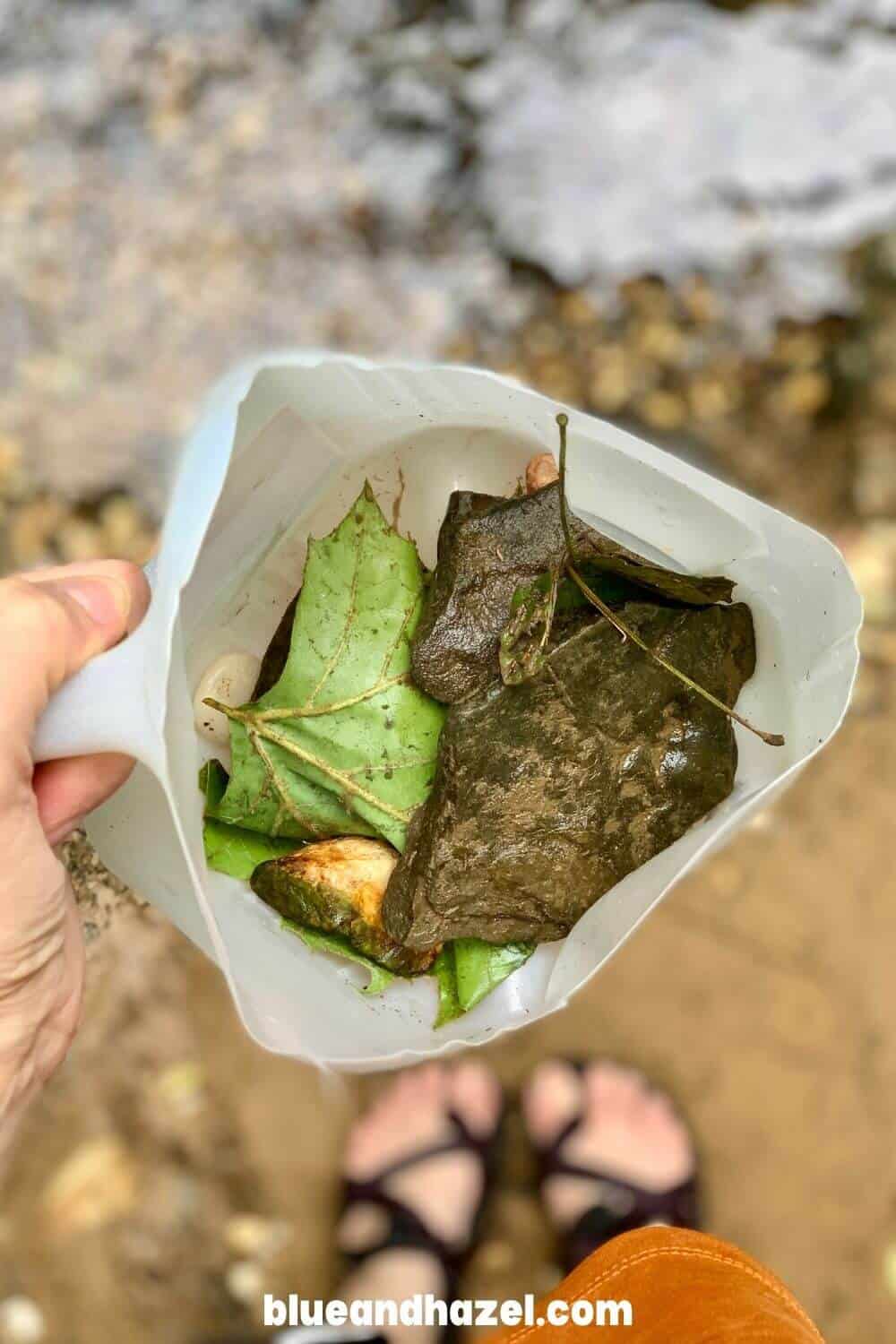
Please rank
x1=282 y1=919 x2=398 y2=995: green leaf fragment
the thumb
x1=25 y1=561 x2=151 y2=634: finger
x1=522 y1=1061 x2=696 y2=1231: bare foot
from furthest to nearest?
x1=522 y1=1061 x2=696 y2=1231: bare foot < x1=282 y1=919 x2=398 y2=995: green leaf fragment < x1=25 y1=561 x2=151 y2=634: finger < the thumb

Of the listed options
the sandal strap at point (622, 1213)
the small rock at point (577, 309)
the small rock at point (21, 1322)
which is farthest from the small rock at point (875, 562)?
the small rock at point (21, 1322)

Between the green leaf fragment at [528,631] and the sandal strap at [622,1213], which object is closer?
the green leaf fragment at [528,631]

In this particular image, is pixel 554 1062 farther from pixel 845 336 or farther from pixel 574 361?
pixel 845 336

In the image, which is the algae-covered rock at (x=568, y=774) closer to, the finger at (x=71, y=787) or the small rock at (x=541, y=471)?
the small rock at (x=541, y=471)

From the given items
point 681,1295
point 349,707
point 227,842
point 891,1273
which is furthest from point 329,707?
point 891,1273

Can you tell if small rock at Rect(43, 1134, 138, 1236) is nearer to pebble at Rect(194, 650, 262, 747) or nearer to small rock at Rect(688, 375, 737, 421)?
pebble at Rect(194, 650, 262, 747)

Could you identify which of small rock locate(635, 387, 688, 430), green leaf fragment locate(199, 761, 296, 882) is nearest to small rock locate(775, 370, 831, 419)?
small rock locate(635, 387, 688, 430)

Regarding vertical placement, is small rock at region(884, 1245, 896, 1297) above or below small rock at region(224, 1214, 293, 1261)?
below
